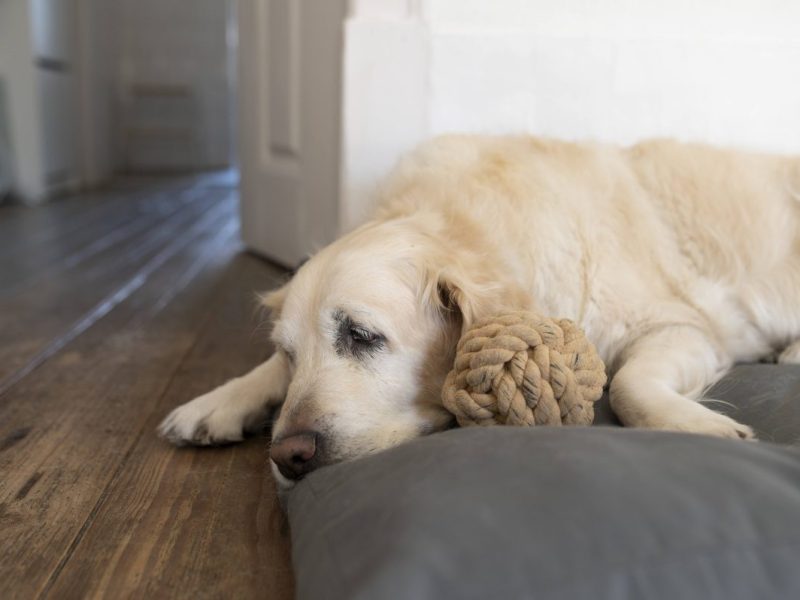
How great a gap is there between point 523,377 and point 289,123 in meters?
2.29

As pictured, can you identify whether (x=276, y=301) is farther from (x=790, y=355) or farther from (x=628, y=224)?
(x=790, y=355)

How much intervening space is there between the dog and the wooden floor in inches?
5.1

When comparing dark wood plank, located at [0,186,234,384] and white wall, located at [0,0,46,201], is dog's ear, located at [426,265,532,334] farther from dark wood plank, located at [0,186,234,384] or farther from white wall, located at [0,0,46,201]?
white wall, located at [0,0,46,201]

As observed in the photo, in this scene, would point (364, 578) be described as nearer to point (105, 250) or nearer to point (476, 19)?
point (476, 19)

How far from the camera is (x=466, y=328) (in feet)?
4.66

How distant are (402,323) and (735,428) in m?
0.58

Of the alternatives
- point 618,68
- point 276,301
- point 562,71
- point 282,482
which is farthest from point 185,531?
point 618,68

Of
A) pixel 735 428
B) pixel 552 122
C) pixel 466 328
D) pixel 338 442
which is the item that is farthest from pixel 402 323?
pixel 552 122

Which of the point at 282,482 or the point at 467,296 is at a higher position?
the point at 467,296

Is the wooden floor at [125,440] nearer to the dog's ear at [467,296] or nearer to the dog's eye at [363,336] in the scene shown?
the dog's eye at [363,336]

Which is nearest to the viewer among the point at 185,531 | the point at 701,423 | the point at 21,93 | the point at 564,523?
the point at 564,523

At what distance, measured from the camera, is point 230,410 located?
5.29ft

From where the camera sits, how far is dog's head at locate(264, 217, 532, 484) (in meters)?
1.33

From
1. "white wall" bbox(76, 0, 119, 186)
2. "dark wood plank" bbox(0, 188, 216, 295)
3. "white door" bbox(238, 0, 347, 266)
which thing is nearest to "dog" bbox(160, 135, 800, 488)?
"white door" bbox(238, 0, 347, 266)
